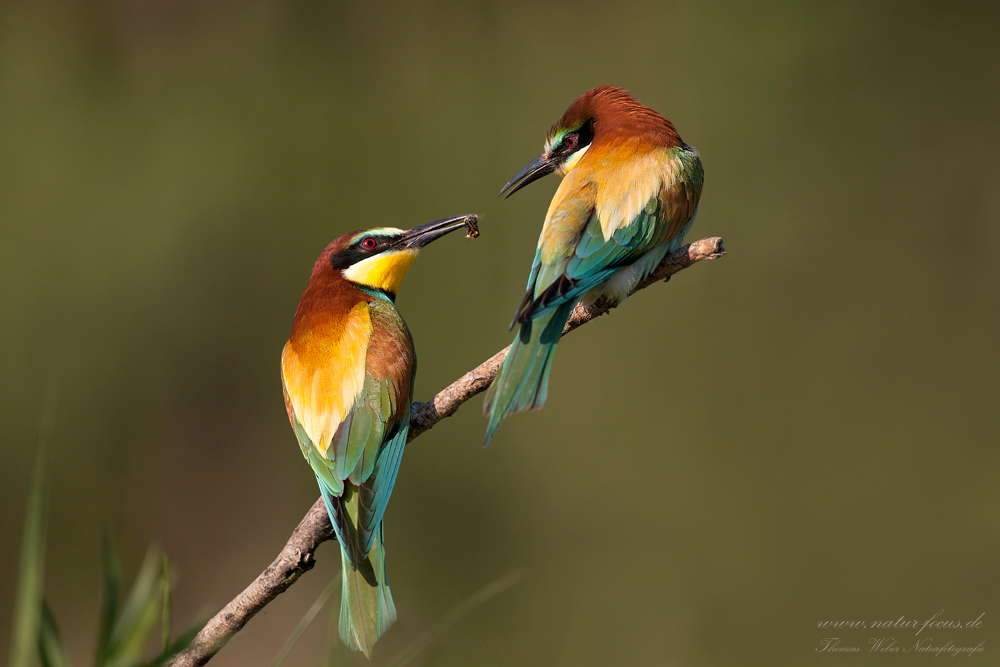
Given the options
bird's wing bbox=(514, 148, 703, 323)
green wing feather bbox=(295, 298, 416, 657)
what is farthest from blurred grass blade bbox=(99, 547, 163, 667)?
bird's wing bbox=(514, 148, 703, 323)

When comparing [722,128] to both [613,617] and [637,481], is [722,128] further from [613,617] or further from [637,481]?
[613,617]

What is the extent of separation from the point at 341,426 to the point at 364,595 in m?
0.30

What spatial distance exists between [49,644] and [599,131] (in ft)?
4.77

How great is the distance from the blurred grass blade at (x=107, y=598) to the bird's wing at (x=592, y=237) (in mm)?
719

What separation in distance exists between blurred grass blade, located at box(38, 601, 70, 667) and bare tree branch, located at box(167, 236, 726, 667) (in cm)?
14

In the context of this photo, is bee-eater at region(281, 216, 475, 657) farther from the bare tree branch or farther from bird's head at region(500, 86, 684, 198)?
bird's head at region(500, 86, 684, 198)

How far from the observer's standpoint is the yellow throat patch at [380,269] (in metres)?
1.83

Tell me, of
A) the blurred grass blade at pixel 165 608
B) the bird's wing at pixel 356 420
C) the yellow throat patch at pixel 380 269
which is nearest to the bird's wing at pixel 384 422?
the bird's wing at pixel 356 420

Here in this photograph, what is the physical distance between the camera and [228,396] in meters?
4.12

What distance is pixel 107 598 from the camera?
1019mm

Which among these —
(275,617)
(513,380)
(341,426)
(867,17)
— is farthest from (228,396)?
(867,17)

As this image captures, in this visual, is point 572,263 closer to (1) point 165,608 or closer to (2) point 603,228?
(2) point 603,228

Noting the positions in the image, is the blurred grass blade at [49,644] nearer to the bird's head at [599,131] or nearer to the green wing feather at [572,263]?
the green wing feather at [572,263]

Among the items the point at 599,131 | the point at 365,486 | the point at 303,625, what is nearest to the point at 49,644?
the point at 303,625
